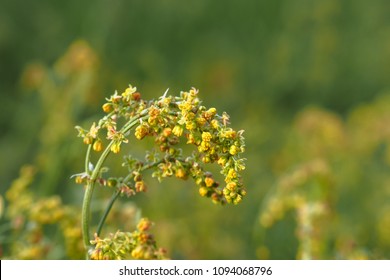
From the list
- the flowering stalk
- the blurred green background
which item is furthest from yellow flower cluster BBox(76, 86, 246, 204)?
the blurred green background

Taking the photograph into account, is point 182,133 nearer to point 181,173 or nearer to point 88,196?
point 181,173

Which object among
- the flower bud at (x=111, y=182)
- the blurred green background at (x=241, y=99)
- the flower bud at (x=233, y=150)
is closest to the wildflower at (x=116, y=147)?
the flower bud at (x=111, y=182)

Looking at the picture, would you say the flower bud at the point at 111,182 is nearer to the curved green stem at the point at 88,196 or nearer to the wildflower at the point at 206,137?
the curved green stem at the point at 88,196

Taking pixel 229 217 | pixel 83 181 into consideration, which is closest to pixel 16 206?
pixel 83 181

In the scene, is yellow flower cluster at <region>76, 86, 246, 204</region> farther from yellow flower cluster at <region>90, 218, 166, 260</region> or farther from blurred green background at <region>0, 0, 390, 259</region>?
blurred green background at <region>0, 0, 390, 259</region>

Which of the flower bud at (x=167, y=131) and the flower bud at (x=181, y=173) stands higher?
the flower bud at (x=167, y=131)

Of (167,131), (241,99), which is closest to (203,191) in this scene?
(167,131)
